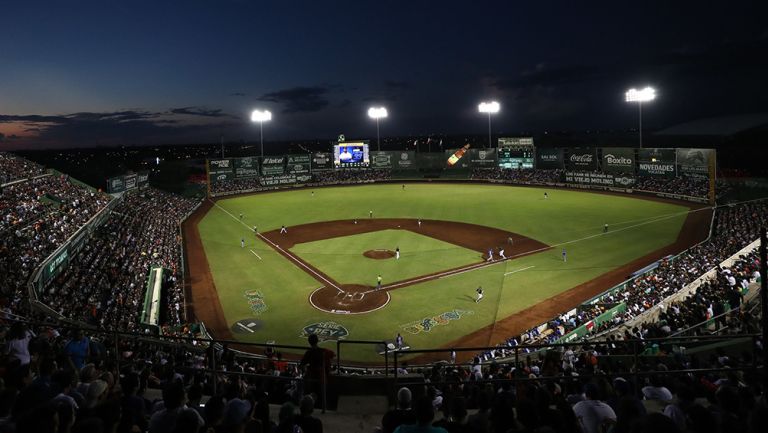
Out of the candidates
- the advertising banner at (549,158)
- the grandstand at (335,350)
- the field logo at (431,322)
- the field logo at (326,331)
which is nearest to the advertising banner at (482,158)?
the advertising banner at (549,158)

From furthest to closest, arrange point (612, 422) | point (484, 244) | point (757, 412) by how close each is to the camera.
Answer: point (484, 244), point (612, 422), point (757, 412)

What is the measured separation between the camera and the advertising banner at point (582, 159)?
6931 centimetres

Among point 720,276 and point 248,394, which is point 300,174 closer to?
point 720,276

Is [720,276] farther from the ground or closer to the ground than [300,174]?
closer to the ground

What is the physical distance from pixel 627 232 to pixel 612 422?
40.6 meters

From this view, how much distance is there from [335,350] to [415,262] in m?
14.1

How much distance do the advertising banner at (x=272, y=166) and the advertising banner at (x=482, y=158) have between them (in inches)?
1274

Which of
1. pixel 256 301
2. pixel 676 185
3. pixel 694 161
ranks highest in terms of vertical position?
pixel 694 161

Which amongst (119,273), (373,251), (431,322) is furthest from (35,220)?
(431,322)

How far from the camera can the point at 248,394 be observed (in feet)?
23.0

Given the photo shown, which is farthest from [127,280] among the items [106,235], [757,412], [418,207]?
[418,207]

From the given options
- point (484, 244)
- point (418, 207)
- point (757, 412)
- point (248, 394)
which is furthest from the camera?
point (418, 207)

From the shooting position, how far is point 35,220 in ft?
99.1

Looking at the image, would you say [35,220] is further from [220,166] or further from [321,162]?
[321,162]
